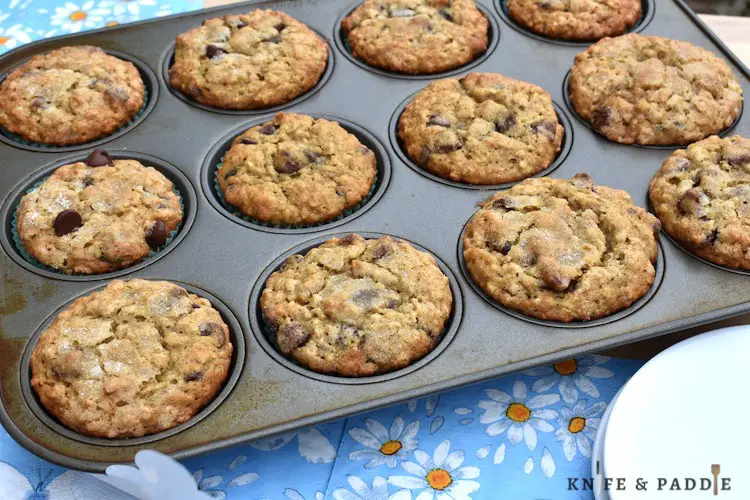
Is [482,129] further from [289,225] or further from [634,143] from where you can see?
[289,225]

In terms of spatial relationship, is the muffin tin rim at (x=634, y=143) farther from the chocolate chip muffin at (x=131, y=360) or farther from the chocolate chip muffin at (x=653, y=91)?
the chocolate chip muffin at (x=131, y=360)

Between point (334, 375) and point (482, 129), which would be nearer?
point (334, 375)

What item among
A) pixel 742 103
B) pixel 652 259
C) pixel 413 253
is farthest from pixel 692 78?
pixel 413 253

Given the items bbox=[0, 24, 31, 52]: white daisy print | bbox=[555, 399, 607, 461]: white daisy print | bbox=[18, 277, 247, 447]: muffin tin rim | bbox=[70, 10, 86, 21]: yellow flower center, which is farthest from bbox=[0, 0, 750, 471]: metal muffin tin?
bbox=[70, 10, 86, 21]: yellow flower center

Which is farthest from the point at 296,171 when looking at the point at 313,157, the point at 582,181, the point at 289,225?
the point at 582,181

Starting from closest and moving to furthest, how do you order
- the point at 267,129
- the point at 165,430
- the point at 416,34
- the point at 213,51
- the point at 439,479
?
the point at 165,430 < the point at 439,479 < the point at 267,129 < the point at 213,51 < the point at 416,34

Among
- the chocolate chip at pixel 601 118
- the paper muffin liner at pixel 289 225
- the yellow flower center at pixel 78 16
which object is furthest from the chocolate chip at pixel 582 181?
the yellow flower center at pixel 78 16

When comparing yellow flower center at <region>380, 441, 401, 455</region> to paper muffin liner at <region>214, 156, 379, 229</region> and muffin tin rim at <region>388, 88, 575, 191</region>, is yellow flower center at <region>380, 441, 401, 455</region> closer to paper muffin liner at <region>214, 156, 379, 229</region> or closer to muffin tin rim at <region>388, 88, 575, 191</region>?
paper muffin liner at <region>214, 156, 379, 229</region>
